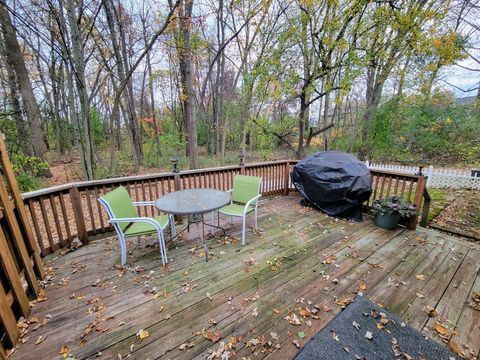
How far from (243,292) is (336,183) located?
8.02 ft

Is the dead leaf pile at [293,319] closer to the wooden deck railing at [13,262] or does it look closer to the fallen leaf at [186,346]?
the fallen leaf at [186,346]

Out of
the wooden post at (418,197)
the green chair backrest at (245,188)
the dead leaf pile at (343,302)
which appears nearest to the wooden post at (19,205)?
the green chair backrest at (245,188)

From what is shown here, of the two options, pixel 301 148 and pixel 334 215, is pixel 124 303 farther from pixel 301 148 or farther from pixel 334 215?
pixel 301 148

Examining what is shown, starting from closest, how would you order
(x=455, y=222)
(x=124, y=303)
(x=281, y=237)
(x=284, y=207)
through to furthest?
(x=124, y=303) → (x=281, y=237) → (x=455, y=222) → (x=284, y=207)

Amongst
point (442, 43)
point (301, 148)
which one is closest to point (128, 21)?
point (301, 148)

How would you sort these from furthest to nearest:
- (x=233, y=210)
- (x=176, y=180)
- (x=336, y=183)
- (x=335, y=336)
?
(x=336, y=183) < (x=176, y=180) < (x=233, y=210) < (x=335, y=336)

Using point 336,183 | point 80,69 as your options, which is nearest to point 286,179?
point 336,183

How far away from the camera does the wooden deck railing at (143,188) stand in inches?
101

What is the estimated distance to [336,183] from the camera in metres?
3.59

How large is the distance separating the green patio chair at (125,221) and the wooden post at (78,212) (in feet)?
2.05

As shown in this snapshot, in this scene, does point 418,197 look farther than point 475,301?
Yes

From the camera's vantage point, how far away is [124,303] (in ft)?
6.42

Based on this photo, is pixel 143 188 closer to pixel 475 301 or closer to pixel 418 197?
pixel 475 301

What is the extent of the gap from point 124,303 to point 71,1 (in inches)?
193
